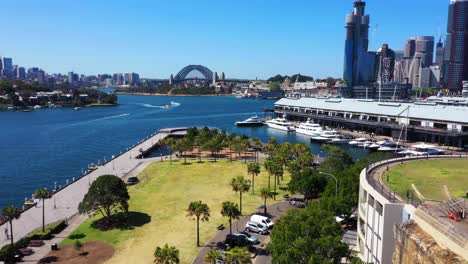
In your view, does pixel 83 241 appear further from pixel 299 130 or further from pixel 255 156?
pixel 299 130

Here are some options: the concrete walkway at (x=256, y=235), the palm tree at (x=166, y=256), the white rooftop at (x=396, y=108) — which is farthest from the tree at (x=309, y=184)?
the white rooftop at (x=396, y=108)

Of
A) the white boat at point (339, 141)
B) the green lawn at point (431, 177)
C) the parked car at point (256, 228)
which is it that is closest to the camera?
the green lawn at point (431, 177)

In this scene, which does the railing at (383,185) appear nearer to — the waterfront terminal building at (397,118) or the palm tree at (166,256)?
the palm tree at (166,256)

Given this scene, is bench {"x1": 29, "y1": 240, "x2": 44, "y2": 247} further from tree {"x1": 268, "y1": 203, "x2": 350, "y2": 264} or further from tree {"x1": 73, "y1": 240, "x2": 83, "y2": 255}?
tree {"x1": 268, "y1": 203, "x2": 350, "y2": 264}

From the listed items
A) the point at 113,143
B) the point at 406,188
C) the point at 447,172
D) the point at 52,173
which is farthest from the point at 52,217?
the point at 113,143

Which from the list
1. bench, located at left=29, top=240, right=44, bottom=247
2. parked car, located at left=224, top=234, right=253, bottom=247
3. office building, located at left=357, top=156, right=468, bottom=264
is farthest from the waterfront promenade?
office building, located at left=357, top=156, right=468, bottom=264
